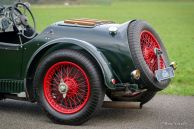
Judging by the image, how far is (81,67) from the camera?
251 inches

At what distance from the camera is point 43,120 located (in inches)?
264

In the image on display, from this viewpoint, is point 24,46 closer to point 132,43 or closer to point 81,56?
point 81,56

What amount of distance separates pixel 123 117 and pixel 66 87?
3.09 ft

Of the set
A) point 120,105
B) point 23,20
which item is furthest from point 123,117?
point 23,20

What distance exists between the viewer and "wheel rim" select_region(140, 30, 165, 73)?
6757 mm

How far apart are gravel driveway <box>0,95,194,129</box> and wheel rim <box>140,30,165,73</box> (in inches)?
26.1

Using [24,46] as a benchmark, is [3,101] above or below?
below

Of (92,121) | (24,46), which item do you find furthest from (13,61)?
(92,121)

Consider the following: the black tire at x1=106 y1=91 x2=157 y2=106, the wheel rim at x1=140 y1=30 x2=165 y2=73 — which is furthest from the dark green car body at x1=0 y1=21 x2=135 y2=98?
the black tire at x1=106 y1=91 x2=157 y2=106

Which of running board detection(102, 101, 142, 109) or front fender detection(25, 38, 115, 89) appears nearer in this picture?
front fender detection(25, 38, 115, 89)

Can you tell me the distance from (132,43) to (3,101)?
250 cm

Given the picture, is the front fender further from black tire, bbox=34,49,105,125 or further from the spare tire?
the spare tire

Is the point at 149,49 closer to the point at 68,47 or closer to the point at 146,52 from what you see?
the point at 146,52

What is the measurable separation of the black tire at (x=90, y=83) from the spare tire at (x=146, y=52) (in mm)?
506
